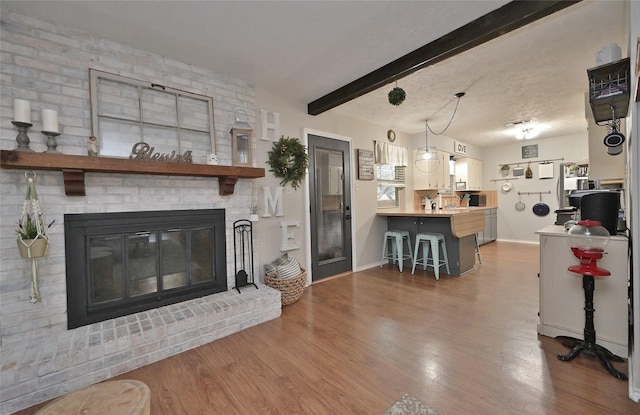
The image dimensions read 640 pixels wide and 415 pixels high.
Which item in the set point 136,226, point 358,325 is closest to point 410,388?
point 358,325

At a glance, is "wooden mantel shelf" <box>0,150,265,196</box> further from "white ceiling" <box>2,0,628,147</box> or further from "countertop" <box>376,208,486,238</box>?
"countertop" <box>376,208,486,238</box>

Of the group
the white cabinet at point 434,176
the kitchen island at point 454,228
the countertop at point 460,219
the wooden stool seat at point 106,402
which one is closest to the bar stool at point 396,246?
the kitchen island at point 454,228

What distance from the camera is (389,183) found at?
16.7ft

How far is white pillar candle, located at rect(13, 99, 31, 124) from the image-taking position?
182cm

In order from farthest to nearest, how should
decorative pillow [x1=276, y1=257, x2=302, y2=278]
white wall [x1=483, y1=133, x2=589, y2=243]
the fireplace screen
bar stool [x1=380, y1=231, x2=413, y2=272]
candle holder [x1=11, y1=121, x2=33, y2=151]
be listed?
white wall [x1=483, y1=133, x2=589, y2=243] → bar stool [x1=380, y1=231, x2=413, y2=272] → decorative pillow [x1=276, y1=257, x2=302, y2=278] → the fireplace screen → candle holder [x1=11, y1=121, x2=33, y2=151]

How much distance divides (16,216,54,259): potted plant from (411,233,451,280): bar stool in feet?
13.4

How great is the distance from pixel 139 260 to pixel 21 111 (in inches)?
52.3

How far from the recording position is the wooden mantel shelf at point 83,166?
1767 millimetres

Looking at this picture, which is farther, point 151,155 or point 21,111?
point 151,155

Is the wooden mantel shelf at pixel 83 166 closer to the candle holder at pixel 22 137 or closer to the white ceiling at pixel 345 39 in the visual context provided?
the candle holder at pixel 22 137

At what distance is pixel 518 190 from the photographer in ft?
22.2

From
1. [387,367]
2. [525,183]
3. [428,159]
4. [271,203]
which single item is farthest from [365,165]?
[525,183]

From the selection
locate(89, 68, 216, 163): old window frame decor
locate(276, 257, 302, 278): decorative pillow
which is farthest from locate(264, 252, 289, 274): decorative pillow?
locate(89, 68, 216, 163): old window frame decor

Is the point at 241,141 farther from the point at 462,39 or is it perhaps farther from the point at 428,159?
the point at 428,159
